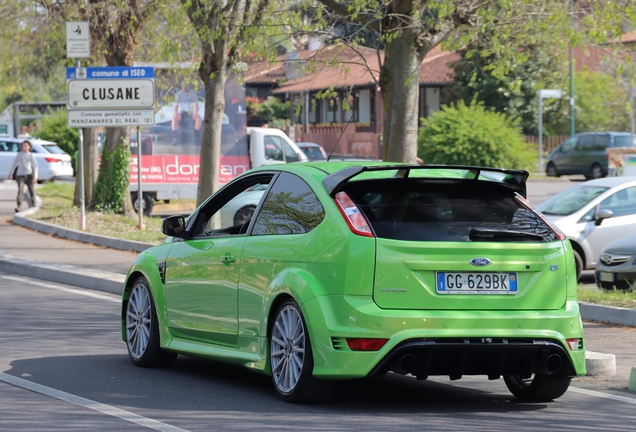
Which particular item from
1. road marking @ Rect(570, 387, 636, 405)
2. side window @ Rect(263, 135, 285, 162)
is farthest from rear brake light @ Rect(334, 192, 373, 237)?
side window @ Rect(263, 135, 285, 162)

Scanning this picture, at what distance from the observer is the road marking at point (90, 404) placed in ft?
20.4

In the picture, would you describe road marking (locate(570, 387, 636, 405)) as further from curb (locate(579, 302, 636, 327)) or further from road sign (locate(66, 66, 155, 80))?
road sign (locate(66, 66, 155, 80))

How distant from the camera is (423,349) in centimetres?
641

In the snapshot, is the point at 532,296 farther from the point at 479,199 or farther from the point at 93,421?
the point at 93,421

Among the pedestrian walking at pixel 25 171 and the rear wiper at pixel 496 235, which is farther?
the pedestrian walking at pixel 25 171

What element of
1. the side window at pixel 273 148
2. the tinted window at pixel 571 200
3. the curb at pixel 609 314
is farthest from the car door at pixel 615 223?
the side window at pixel 273 148

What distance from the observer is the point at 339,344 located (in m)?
6.44

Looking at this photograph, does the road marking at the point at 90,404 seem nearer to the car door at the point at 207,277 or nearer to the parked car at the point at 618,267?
the car door at the point at 207,277

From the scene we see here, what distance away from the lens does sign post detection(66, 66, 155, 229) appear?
2080cm

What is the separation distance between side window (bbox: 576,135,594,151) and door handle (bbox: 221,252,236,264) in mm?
35506

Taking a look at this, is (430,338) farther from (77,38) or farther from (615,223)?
(77,38)

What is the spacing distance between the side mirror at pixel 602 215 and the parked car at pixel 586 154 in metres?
25.1

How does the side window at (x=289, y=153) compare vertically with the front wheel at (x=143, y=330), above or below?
above

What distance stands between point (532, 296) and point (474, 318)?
444 mm
